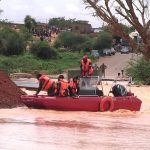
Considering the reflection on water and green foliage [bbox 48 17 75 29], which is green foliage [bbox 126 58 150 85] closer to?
the reflection on water

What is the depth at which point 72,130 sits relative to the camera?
12.9 metres

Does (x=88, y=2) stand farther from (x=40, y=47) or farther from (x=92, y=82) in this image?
(x=40, y=47)

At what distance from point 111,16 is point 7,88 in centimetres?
1508

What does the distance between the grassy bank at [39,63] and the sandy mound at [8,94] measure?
31612 millimetres

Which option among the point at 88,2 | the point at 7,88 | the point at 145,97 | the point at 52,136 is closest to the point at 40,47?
the point at 145,97

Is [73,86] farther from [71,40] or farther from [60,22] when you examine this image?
[60,22]

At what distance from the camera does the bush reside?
62.7 meters

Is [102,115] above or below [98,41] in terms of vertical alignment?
below

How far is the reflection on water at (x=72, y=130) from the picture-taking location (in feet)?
32.1

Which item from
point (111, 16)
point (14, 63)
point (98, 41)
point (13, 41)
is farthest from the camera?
point (98, 41)

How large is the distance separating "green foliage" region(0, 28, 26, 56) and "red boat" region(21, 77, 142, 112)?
142 ft

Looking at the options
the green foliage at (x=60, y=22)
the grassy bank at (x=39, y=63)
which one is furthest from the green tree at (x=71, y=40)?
the green foliage at (x=60, y=22)

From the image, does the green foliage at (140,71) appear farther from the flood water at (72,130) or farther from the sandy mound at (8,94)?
the sandy mound at (8,94)

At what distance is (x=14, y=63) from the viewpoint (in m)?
56.9
